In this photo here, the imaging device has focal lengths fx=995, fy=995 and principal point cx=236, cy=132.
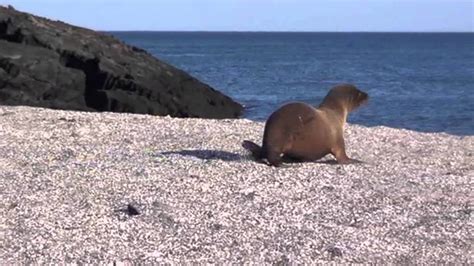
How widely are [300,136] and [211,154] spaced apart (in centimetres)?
113

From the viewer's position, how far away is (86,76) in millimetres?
27094

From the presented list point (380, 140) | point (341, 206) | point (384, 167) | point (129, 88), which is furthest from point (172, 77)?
point (341, 206)

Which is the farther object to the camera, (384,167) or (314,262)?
(384,167)

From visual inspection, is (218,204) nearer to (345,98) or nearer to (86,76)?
(345,98)

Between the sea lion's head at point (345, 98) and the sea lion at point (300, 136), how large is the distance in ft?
0.93

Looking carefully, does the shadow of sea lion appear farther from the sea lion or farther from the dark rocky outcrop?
the dark rocky outcrop

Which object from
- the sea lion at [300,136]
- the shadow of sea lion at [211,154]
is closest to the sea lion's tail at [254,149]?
the sea lion at [300,136]

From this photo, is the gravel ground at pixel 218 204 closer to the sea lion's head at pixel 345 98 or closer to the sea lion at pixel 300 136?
the sea lion at pixel 300 136

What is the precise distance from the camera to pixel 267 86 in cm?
4944

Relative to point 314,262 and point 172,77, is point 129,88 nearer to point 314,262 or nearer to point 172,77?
point 172,77

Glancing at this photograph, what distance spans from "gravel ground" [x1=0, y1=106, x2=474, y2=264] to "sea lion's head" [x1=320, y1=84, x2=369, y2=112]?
2.24 ft

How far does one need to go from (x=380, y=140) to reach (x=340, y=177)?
12.6 ft

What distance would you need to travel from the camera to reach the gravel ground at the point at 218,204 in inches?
289

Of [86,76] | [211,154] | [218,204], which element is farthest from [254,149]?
[86,76]
